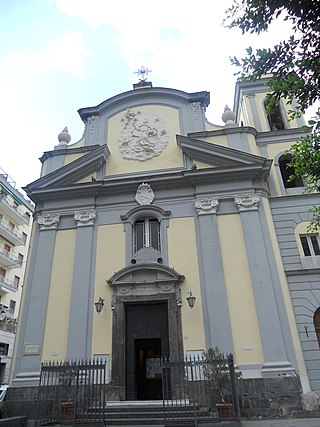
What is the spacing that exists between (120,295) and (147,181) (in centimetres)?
477

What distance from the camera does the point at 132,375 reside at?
11.9m

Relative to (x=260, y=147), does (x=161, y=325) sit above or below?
below

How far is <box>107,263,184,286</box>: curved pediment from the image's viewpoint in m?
12.8

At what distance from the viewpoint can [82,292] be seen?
→ 42.8ft

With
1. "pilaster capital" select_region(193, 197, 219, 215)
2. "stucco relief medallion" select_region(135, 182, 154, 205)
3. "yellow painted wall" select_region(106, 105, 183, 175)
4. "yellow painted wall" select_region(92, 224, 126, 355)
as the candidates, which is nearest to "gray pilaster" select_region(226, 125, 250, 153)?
"yellow painted wall" select_region(106, 105, 183, 175)

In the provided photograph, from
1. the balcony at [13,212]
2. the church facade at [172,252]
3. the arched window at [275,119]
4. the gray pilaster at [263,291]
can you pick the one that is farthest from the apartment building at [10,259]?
the arched window at [275,119]

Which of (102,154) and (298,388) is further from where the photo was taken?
(102,154)

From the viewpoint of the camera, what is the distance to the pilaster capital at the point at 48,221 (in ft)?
48.1

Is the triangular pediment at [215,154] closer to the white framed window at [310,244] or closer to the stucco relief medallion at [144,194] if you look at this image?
the stucco relief medallion at [144,194]

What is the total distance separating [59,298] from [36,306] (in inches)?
34.3

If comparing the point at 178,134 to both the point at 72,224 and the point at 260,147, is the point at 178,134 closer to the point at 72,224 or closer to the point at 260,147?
the point at 260,147

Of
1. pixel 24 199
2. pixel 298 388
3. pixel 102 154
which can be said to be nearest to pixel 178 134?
pixel 102 154

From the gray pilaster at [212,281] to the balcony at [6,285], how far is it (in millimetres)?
19497

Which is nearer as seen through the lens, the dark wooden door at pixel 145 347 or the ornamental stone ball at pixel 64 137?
the dark wooden door at pixel 145 347
